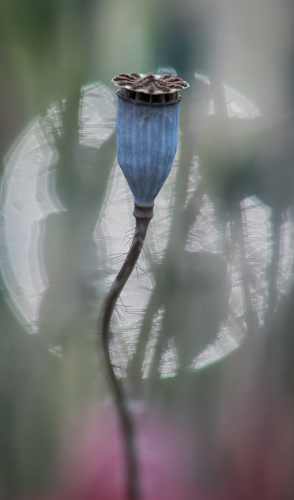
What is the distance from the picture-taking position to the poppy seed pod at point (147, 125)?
23 centimetres

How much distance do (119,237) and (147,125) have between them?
242 millimetres

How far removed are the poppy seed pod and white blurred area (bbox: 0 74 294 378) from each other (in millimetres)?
193

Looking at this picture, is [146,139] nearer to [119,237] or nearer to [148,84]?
[148,84]

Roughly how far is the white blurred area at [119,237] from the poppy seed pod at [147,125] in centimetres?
19

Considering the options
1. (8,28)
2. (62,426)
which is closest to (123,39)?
(8,28)

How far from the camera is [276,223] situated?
1.55ft

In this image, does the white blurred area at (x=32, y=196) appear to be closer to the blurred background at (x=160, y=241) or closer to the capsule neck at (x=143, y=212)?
the blurred background at (x=160, y=241)

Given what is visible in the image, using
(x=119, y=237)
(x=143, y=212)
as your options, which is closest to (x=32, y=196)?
(x=119, y=237)

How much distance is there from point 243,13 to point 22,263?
1.19 ft

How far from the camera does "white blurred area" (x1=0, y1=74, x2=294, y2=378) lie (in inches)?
16.8

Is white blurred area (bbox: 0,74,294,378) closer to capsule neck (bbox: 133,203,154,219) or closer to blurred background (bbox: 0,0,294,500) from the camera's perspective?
blurred background (bbox: 0,0,294,500)

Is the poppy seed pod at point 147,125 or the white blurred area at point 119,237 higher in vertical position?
the poppy seed pod at point 147,125

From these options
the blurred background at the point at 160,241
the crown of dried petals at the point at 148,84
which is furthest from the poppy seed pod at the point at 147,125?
the blurred background at the point at 160,241

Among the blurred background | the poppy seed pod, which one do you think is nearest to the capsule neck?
the poppy seed pod
